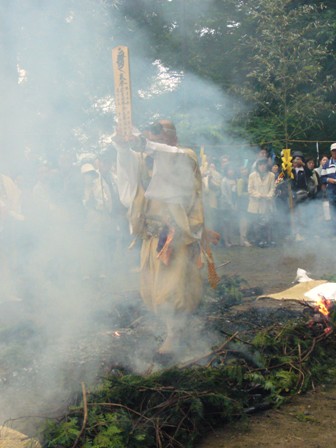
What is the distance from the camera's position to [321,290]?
6.41 meters

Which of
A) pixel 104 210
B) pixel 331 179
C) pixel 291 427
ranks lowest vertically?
pixel 291 427

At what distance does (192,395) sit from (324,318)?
68.2 inches

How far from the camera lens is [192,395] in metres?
3.68

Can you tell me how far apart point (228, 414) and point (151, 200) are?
2091 millimetres

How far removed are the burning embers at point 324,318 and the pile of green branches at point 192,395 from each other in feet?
0.67

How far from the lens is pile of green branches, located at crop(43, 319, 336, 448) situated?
3.42 meters

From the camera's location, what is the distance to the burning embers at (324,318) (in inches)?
195

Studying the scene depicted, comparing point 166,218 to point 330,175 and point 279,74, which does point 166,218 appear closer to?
point 330,175

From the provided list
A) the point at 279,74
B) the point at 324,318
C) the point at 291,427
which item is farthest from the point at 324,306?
the point at 279,74

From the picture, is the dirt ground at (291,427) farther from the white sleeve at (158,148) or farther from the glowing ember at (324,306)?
the white sleeve at (158,148)

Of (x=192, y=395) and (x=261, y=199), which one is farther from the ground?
(x=261, y=199)

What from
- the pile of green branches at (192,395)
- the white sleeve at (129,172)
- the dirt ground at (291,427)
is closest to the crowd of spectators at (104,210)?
the white sleeve at (129,172)

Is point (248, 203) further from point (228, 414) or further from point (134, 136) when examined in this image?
point (228, 414)

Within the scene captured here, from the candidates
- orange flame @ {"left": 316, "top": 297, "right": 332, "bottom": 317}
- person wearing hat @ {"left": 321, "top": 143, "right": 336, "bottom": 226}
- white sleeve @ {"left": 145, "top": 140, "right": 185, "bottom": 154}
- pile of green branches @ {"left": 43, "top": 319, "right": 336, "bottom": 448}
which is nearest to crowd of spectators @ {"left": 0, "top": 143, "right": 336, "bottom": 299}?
person wearing hat @ {"left": 321, "top": 143, "right": 336, "bottom": 226}
